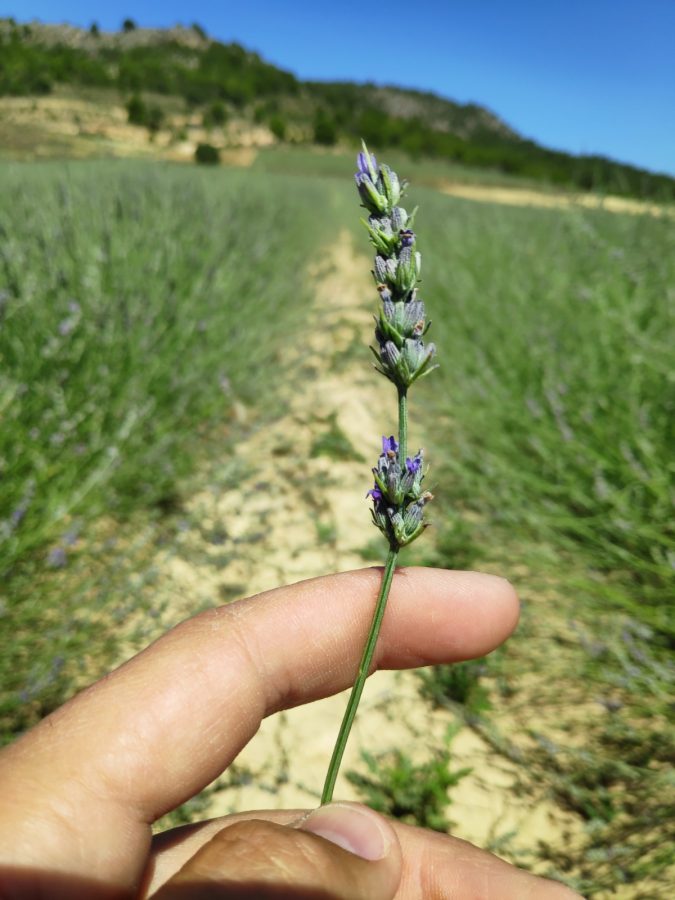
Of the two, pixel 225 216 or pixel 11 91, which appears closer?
pixel 225 216

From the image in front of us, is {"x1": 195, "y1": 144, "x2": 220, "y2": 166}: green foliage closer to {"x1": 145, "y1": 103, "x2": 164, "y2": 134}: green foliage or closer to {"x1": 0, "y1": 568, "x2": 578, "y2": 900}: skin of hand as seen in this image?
{"x1": 145, "y1": 103, "x2": 164, "y2": 134}: green foliage

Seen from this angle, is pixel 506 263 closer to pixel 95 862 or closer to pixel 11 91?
pixel 95 862

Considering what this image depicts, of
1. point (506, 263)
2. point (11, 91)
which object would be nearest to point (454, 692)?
point (506, 263)

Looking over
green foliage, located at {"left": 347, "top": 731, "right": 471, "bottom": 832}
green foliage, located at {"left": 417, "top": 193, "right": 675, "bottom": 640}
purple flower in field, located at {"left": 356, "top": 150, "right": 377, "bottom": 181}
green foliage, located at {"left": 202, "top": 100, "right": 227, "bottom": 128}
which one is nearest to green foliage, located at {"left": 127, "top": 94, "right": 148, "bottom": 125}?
green foliage, located at {"left": 202, "top": 100, "right": 227, "bottom": 128}

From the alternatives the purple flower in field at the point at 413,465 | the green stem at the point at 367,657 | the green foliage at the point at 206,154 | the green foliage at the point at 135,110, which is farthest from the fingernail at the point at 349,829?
the green foliage at the point at 206,154

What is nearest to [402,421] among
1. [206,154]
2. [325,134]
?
[206,154]

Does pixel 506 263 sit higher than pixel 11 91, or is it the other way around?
pixel 11 91

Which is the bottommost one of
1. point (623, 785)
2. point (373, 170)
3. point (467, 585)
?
point (623, 785)

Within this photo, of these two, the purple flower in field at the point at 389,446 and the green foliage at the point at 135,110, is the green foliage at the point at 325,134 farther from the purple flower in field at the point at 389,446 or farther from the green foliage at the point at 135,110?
the purple flower in field at the point at 389,446
